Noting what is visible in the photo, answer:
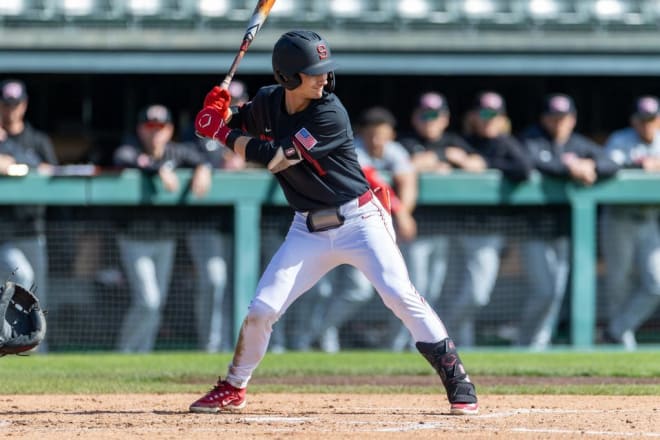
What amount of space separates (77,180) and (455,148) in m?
2.85

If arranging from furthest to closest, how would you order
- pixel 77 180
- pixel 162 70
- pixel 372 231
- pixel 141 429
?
pixel 162 70
pixel 77 180
pixel 372 231
pixel 141 429

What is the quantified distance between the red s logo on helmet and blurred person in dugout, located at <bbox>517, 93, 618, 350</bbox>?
4450mm

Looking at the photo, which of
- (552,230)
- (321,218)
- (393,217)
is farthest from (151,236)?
(321,218)

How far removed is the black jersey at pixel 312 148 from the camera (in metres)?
5.73

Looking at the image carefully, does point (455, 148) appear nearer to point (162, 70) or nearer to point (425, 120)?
point (425, 120)

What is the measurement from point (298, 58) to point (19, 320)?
1.73 meters

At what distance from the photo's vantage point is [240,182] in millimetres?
9734

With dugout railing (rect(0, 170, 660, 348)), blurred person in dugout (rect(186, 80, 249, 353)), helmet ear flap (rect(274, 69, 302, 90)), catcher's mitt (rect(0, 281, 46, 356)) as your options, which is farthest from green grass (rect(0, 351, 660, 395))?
helmet ear flap (rect(274, 69, 302, 90))

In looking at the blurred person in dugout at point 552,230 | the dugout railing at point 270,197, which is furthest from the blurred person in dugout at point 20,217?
the blurred person in dugout at point 552,230

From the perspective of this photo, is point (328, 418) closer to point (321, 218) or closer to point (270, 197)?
point (321, 218)

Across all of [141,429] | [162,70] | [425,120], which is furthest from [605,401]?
[162,70]

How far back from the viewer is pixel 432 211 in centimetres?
991

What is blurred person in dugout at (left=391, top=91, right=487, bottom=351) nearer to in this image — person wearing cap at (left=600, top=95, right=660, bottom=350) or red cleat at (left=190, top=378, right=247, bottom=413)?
person wearing cap at (left=600, top=95, right=660, bottom=350)

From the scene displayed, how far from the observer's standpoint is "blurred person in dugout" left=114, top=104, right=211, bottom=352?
9.54m
